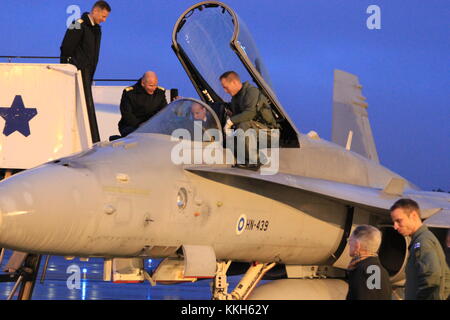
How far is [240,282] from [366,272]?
3.83 m

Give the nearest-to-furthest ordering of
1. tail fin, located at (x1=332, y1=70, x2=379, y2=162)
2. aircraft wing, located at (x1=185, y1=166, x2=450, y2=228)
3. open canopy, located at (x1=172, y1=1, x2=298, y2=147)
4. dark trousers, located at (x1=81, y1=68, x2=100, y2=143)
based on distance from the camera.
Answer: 1. aircraft wing, located at (x1=185, y1=166, x2=450, y2=228)
2. open canopy, located at (x1=172, y1=1, x2=298, y2=147)
3. dark trousers, located at (x1=81, y1=68, x2=100, y2=143)
4. tail fin, located at (x1=332, y1=70, x2=379, y2=162)

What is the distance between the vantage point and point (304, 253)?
9.77 meters

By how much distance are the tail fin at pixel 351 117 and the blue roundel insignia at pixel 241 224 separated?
724 cm

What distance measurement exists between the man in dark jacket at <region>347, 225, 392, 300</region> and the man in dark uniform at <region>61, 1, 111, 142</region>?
5509 millimetres

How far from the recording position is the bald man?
33.9 feet

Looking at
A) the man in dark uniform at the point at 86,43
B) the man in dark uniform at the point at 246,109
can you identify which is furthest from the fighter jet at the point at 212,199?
the man in dark uniform at the point at 86,43

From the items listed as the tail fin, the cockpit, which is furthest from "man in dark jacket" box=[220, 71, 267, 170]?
the tail fin

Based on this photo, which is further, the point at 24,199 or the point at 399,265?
the point at 399,265

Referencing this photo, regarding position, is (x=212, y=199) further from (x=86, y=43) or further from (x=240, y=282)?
(x=86, y=43)

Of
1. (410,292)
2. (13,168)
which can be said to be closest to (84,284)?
(13,168)

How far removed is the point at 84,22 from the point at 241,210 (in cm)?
406

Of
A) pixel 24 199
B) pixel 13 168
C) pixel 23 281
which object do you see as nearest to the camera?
pixel 24 199

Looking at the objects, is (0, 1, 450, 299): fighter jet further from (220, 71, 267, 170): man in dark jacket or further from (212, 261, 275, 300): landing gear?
(220, 71, 267, 170): man in dark jacket
